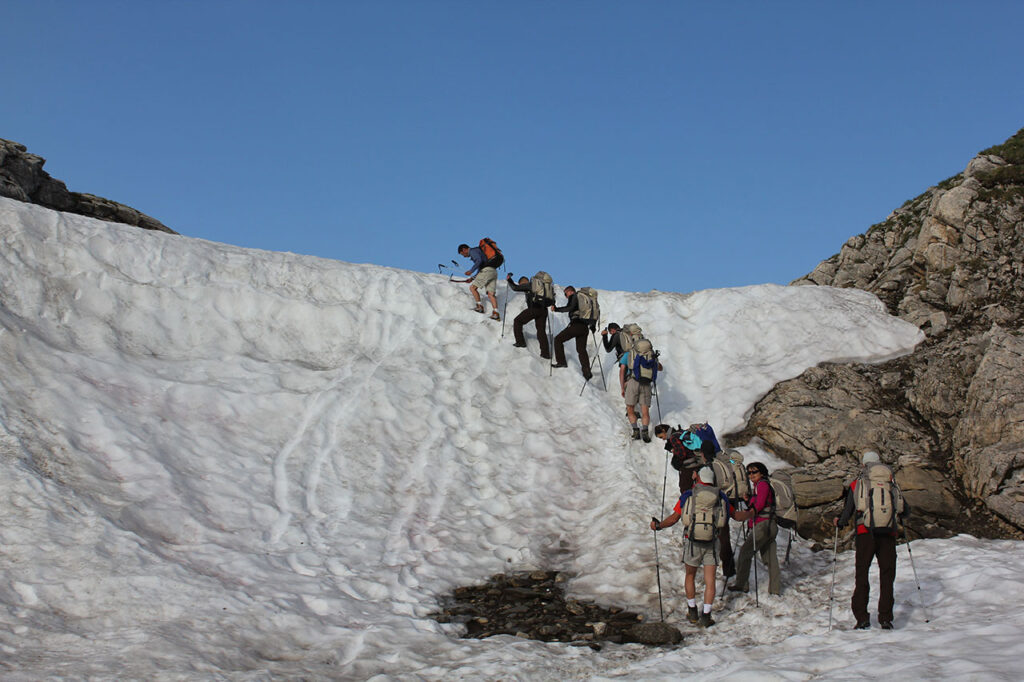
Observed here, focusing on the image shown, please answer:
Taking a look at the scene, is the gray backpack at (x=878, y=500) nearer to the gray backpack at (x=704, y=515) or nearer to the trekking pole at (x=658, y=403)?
the gray backpack at (x=704, y=515)

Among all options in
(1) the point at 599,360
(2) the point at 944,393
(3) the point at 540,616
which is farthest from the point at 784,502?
(1) the point at 599,360

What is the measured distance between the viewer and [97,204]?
94.1 ft

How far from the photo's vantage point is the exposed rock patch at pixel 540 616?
38.4ft

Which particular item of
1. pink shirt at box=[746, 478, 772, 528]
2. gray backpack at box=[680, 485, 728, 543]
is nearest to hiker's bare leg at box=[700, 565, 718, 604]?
gray backpack at box=[680, 485, 728, 543]

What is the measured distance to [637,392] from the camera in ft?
61.9

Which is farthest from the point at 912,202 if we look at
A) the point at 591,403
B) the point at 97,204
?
the point at 97,204

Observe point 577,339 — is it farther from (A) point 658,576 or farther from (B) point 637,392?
(A) point 658,576

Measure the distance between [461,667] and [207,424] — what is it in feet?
29.4

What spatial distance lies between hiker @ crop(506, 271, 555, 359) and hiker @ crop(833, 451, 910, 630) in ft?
35.9

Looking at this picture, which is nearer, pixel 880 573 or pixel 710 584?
pixel 880 573

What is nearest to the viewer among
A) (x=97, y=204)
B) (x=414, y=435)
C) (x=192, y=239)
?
(x=414, y=435)

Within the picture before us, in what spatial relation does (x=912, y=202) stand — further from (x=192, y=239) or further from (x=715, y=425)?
(x=192, y=239)

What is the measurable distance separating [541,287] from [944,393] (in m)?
11.0

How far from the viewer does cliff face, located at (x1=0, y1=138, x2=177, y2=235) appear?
26.3m
